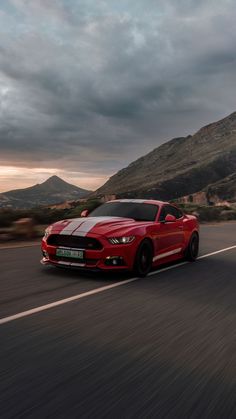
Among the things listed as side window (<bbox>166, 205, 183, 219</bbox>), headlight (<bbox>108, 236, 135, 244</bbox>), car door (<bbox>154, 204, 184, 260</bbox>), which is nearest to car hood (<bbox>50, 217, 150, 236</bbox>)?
headlight (<bbox>108, 236, 135, 244</bbox>)

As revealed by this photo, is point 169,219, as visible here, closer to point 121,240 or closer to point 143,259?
point 143,259

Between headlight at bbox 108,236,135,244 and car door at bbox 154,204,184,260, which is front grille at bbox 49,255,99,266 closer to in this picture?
headlight at bbox 108,236,135,244

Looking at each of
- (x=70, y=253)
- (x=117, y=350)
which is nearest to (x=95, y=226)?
(x=70, y=253)

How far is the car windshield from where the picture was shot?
9.38 meters

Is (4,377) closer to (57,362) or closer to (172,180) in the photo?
(57,362)

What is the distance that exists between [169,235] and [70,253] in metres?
2.43

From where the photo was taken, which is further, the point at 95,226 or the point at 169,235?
the point at 169,235

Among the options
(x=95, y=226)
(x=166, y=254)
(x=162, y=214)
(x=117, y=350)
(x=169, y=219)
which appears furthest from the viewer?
(x=162, y=214)

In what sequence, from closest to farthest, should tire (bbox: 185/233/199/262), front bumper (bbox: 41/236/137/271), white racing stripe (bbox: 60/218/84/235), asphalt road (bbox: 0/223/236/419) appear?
asphalt road (bbox: 0/223/236/419) → front bumper (bbox: 41/236/137/271) → white racing stripe (bbox: 60/218/84/235) → tire (bbox: 185/233/199/262)

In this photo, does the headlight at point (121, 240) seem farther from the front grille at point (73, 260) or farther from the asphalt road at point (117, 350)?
Answer: the asphalt road at point (117, 350)

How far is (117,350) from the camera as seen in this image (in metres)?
4.52

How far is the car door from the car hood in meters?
0.58

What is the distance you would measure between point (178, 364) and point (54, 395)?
125 centimetres

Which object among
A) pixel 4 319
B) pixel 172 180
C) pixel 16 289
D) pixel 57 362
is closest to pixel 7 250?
pixel 16 289
